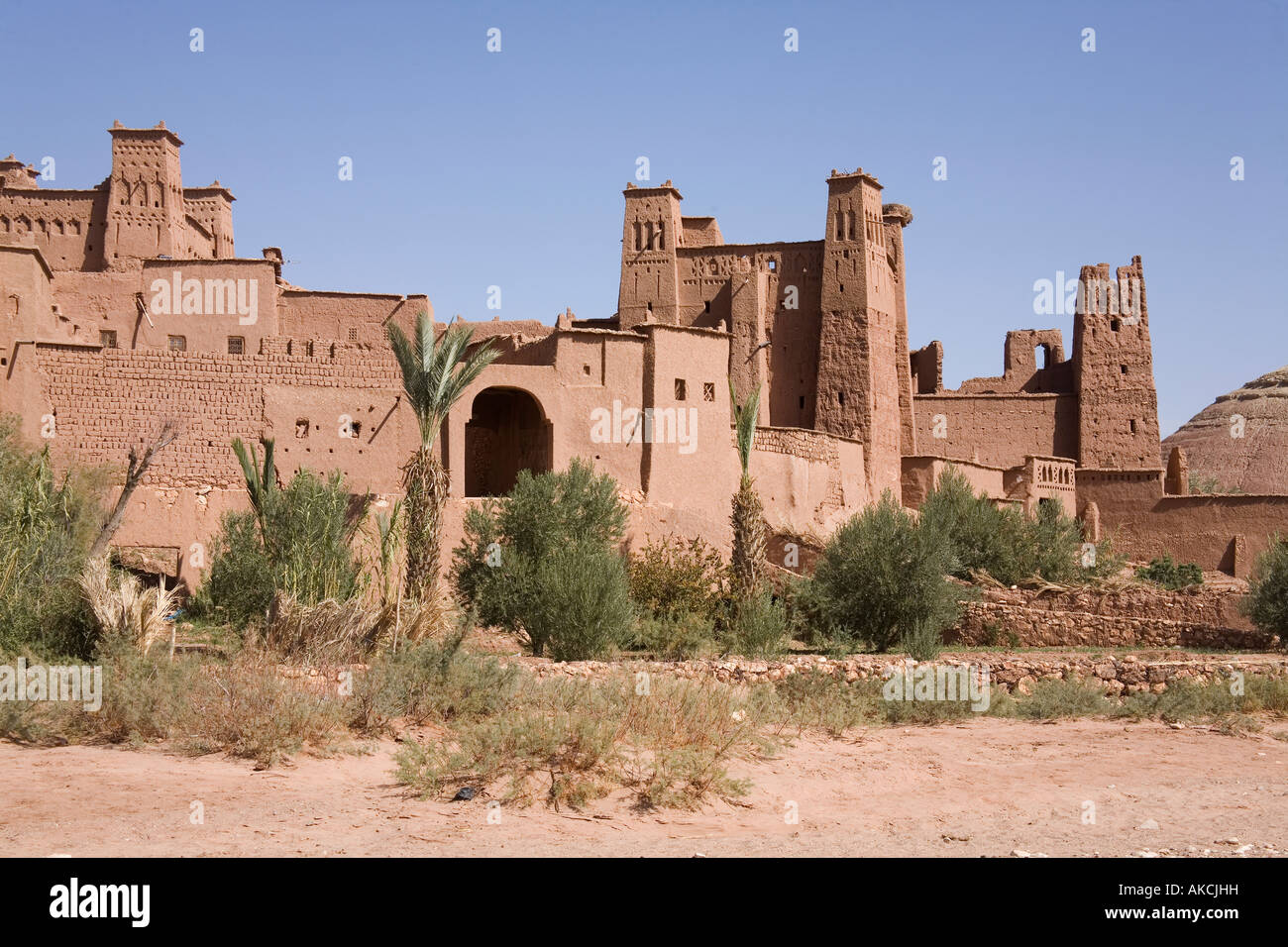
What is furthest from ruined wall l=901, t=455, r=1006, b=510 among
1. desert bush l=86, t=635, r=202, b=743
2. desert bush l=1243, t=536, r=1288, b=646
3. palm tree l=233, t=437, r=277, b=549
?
desert bush l=86, t=635, r=202, b=743

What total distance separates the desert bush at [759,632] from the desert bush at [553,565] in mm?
2041

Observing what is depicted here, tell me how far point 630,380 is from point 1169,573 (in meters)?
18.1

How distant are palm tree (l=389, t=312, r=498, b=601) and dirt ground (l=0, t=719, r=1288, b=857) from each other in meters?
6.44

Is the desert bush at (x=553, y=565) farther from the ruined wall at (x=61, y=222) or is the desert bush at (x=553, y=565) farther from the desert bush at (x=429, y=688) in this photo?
the ruined wall at (x=61, y=222)

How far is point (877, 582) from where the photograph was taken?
22.6 meters

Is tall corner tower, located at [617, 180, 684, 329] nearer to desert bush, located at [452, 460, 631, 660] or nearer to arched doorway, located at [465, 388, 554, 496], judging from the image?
arched doorway, located at [465, 388, 554, 496]

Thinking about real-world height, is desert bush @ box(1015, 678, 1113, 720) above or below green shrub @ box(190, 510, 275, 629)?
below

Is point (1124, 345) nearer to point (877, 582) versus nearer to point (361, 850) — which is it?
point (877, 582)

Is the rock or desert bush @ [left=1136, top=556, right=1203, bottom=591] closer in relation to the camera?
desert bush @ [left=1136, top=556, right=1203, bottom=591]

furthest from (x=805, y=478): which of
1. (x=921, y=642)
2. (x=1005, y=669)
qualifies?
(x=1005, y=669)

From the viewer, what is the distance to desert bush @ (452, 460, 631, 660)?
62.8 feet

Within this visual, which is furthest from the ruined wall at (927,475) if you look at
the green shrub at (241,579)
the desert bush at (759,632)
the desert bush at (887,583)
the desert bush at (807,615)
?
the green shrub at (241,579)

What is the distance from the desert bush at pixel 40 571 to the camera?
15.7 metres

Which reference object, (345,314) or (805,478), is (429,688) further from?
(805,478)
